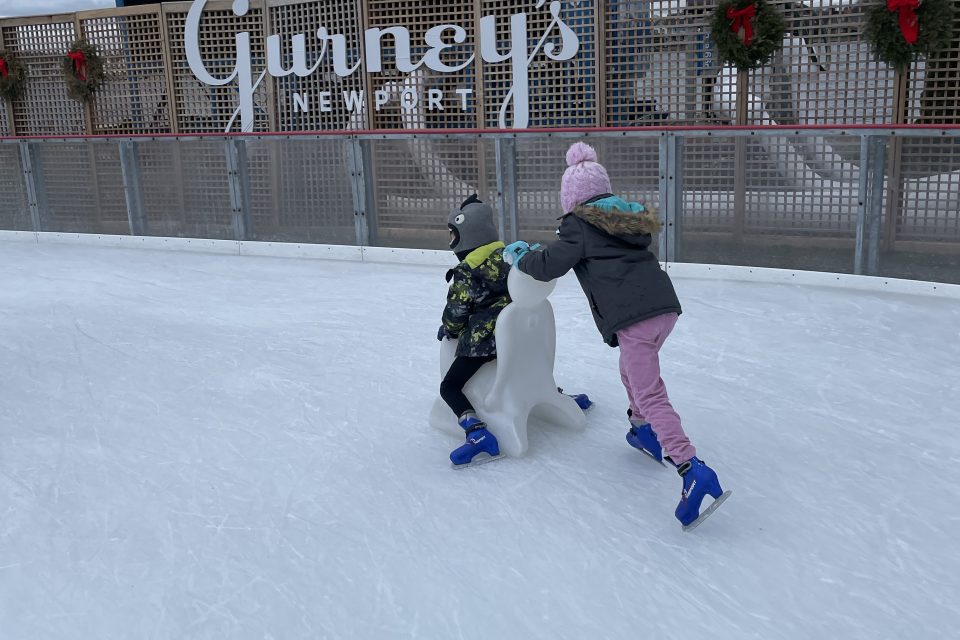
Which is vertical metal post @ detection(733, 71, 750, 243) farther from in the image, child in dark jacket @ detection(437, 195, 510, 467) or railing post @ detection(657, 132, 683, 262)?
child in dark jacket @ detection(437, 195, 510, 467)

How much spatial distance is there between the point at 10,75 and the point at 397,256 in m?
4.57

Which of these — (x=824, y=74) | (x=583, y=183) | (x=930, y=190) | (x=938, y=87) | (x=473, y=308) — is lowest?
(x=473, y=308)

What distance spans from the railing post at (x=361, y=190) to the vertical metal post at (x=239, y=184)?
3.03 feet

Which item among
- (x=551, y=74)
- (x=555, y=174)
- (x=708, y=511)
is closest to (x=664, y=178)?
(x=555, y=174)

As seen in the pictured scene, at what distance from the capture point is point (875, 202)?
4918mm

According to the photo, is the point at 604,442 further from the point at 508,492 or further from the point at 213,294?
the point at 213,294

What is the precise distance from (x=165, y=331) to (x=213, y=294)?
934 mm

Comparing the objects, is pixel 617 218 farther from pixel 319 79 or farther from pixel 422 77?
pixel 319 79

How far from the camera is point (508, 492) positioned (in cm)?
263

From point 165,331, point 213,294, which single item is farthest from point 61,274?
point 165,331

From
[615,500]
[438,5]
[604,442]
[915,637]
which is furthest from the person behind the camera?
[438,5]

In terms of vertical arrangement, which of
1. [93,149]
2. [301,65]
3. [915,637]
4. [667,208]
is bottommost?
[915,637]

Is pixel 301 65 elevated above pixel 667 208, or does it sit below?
above

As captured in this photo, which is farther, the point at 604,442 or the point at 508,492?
the point at 604,442
